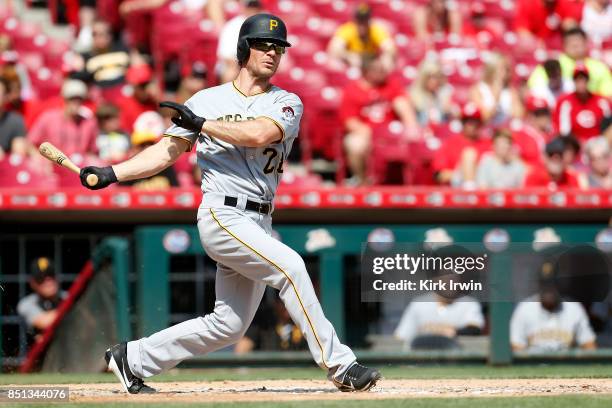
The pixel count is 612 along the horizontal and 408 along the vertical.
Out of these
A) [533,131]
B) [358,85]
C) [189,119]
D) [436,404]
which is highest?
[358,85]

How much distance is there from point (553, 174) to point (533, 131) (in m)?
1.09

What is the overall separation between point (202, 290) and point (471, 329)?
1.83m

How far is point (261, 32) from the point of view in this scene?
17.5ft

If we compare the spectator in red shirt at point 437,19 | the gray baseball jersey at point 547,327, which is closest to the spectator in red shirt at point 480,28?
the spectator in red shirt at point 437,19

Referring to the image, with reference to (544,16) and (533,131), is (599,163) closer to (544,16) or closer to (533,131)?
(533,131)

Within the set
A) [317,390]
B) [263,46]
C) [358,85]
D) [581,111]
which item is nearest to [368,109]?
[358,85]

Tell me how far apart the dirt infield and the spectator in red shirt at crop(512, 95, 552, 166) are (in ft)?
13.5

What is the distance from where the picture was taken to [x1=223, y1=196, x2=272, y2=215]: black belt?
5.29 meters

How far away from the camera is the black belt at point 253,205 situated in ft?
17.4

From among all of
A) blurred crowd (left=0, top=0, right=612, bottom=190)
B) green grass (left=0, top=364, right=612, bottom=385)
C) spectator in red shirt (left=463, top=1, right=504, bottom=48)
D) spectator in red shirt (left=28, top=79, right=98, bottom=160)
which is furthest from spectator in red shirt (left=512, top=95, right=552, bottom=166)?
spectator in red shirt (left=28, top=79, right=98, bottom=160)

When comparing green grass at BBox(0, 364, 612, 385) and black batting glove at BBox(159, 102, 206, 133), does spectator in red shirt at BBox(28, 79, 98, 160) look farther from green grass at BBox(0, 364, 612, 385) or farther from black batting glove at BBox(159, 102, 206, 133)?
black batting glove at BBox(159, 102, 206, 133)

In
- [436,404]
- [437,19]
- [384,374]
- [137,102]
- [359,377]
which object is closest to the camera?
[436,404]

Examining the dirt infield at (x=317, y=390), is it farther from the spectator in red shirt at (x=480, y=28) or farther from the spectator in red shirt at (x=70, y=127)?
the spectator in red shirt at (x=480, y=28)

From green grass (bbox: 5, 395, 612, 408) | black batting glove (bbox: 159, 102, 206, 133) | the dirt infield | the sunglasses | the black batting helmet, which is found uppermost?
the black batting helmet
